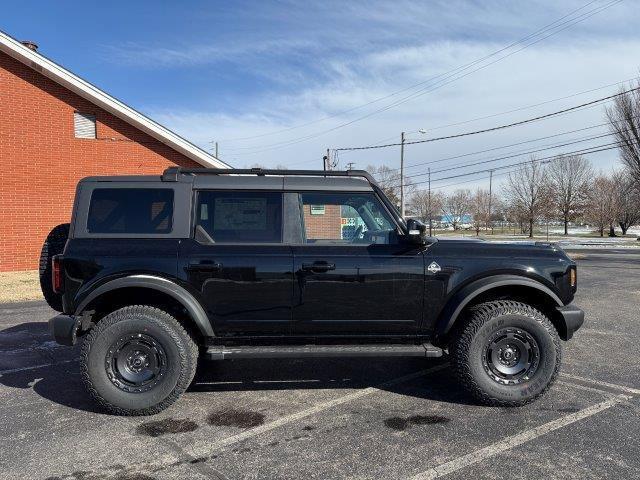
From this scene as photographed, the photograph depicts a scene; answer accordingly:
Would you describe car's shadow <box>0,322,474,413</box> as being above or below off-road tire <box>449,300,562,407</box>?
below

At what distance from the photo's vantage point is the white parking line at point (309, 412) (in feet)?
10.9

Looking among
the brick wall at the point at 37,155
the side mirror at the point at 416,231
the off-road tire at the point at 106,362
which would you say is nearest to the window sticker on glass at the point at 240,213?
the off-road tire at the point at 106,362

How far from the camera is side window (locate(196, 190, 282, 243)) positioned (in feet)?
13.3

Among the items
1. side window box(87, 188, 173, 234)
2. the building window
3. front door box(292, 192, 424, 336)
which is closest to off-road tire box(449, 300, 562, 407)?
front door box(292, 192, 424, 336)

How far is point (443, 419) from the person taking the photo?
3.67 m

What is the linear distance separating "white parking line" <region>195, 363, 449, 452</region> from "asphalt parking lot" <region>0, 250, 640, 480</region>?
1cm

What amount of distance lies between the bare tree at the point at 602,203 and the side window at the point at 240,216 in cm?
5665

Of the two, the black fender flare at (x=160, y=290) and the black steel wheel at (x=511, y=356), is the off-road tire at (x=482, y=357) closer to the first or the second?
the black steel wheel at (x=511, y=356)

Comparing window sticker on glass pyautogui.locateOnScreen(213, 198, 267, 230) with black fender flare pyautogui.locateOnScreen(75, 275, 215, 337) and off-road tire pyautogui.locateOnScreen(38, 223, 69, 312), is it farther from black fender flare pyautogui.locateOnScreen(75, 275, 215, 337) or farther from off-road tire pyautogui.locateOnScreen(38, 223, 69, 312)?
off-road tire pyautogui.locateOnScreen(38, 223, 69, 312)

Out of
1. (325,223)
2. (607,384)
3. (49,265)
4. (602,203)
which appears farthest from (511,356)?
(602,203)

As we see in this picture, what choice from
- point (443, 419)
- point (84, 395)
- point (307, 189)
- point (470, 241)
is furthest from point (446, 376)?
point (84, 395)

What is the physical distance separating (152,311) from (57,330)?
2.39 feet

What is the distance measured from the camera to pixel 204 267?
12.7 feet

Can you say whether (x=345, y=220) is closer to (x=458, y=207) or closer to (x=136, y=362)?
(x=136, y=362)
